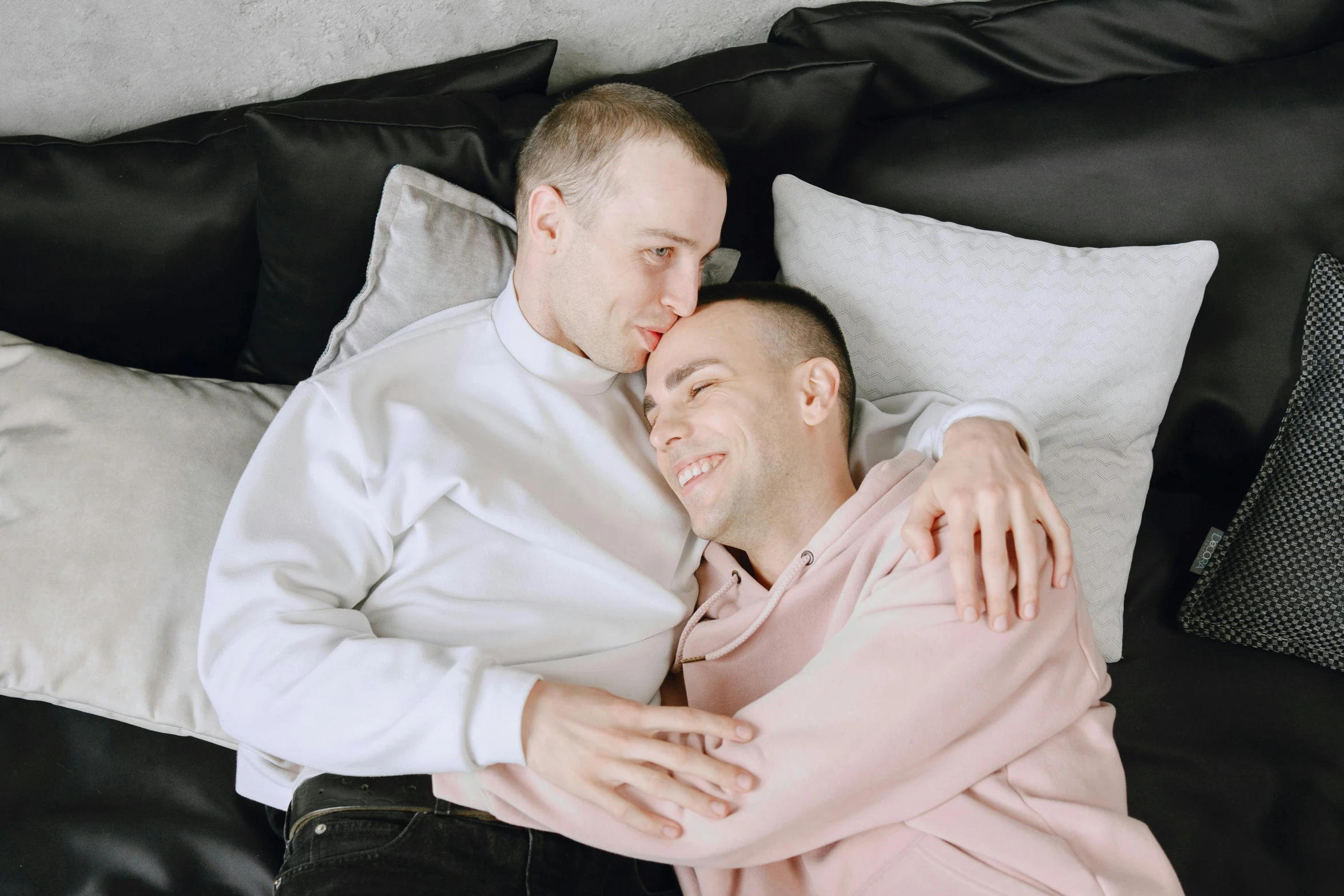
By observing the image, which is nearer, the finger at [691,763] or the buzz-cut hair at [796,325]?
the finger at [691,763]

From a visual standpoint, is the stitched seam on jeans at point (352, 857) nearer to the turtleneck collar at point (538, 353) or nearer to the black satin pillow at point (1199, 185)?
the turtleneck collar at point (538, 353)

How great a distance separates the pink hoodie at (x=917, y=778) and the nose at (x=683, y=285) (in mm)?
482

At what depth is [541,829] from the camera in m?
1.25

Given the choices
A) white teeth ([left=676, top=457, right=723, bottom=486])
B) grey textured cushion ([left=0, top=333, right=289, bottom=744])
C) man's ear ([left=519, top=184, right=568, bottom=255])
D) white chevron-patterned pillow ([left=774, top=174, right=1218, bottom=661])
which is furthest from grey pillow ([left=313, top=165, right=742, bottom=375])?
white chevron-patterned pillow ([left=774, top=174, right=1218, bottom=661])

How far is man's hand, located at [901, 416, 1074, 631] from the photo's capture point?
3.74ft

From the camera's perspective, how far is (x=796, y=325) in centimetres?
152

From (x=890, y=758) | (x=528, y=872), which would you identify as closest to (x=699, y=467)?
(x=890, y=758)

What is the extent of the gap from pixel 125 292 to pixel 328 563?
629mm

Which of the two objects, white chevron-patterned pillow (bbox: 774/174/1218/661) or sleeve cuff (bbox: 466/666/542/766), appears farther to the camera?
white chevron-patterned pillow (bbox: 774/174/1218/661)

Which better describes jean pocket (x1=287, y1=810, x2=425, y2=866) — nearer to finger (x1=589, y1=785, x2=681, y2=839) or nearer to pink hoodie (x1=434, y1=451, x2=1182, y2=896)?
pink hoodie (x1=434, y1=451, x2=1182, y2=896)

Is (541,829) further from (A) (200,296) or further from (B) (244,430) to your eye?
(A) (200,296)

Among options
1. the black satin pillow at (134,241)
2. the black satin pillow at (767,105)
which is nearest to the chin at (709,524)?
the black satin pillow at (767,105)

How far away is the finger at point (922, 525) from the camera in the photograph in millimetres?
1192

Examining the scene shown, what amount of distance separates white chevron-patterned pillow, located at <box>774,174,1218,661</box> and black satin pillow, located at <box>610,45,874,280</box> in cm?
21
